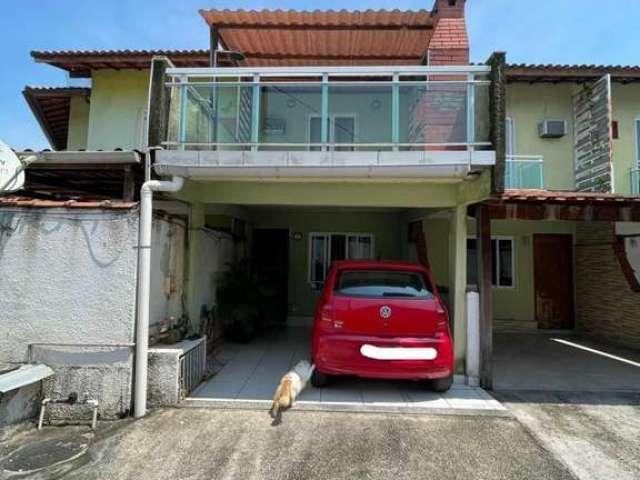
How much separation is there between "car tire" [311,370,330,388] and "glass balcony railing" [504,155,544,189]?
6820mm

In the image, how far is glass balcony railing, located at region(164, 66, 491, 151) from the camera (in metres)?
5.23

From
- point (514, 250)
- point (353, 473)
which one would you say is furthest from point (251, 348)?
point (514, 250)

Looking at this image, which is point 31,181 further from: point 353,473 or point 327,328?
point 353,473

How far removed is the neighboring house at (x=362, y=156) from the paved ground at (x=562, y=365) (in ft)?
2.56

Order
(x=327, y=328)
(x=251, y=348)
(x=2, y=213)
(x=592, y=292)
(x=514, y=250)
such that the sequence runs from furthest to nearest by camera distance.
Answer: (x=514, y=250) < (x=592, y=292) < (x=251, y=348) < (x=327, y=328) < (x=2, y=213)

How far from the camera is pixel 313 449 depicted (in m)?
3.78

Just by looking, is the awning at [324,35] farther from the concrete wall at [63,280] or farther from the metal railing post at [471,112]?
the concrete wall at [63,280]

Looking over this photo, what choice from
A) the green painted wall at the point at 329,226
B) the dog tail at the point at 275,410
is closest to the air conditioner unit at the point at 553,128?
the green painted wall at the point at 329,226

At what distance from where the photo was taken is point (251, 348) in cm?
741

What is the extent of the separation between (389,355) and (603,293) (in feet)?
24.3

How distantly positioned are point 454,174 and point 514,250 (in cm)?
604

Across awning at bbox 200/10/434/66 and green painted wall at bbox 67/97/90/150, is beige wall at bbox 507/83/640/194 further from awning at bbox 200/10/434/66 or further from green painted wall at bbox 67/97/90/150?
green painted wall at bbox 67/97/90/150

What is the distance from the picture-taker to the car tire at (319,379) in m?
5.21

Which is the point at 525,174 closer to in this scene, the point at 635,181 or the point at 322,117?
the point at 635,181
